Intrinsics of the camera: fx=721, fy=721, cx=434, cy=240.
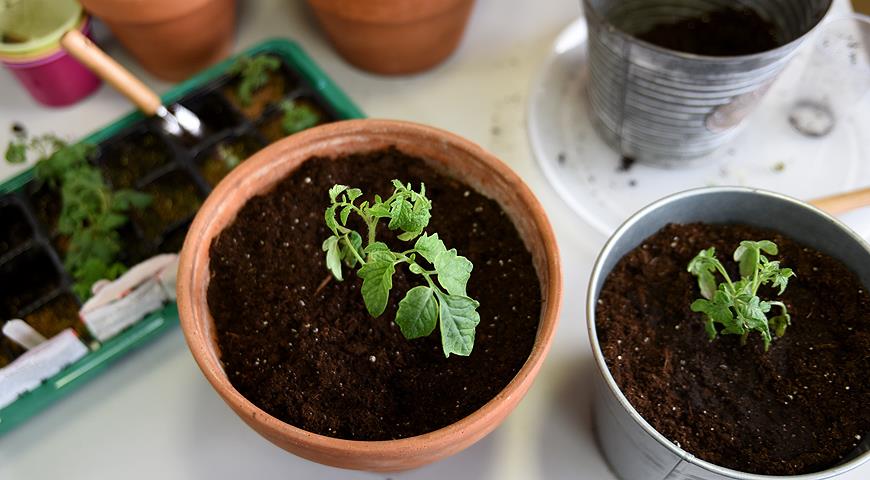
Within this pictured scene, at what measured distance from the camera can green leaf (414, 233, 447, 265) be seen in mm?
759

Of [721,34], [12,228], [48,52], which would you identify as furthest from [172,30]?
[721,34]

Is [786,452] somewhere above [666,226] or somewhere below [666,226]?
below

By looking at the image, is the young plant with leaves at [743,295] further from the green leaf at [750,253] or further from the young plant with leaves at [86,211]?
the young plant with leaves at [86,211]

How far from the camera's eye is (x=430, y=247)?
2.49 ft

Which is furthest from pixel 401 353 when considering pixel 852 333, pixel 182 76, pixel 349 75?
pixel 182 76

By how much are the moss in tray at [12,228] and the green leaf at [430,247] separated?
0.75m

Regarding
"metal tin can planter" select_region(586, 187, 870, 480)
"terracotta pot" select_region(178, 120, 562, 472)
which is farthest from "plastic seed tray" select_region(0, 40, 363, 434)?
"metal tin can planter" select_region(586, 187, 870, 480)

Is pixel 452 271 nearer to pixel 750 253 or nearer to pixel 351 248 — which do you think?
pixel 351 248

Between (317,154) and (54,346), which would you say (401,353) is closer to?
(317,154)

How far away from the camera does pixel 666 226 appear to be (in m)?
0.96

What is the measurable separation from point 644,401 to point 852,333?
0.28 meters

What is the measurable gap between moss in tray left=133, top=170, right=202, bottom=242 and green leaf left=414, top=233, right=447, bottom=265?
1.78 feet

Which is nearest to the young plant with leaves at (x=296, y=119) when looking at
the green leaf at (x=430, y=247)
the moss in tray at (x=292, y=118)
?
the moss in tray at (x=292, y=118)

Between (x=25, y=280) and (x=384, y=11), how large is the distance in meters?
0.71
